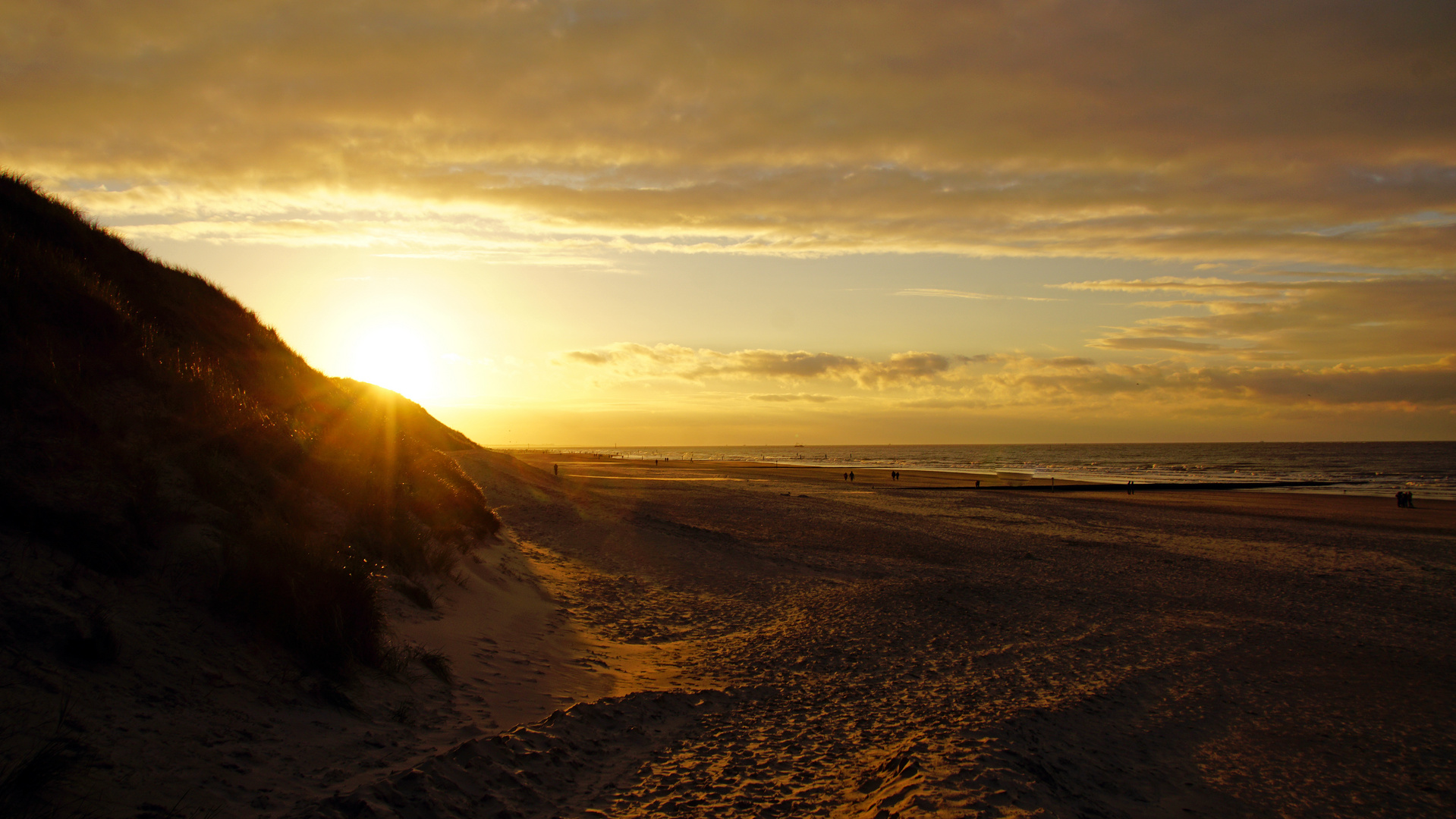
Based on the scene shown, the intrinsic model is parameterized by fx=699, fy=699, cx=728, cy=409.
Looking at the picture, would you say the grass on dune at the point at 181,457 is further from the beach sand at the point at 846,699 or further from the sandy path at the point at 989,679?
the sandy path at the point at 989,679

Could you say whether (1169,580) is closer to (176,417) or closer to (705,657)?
(705,657)

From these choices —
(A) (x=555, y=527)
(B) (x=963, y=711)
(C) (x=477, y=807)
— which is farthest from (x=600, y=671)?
(A) (x=555, y=527)

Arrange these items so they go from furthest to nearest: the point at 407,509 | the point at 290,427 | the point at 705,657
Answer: the point at 407,509, the point at 290,427, the point at 705,657

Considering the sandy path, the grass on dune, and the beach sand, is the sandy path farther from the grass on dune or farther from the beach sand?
the grass on dune

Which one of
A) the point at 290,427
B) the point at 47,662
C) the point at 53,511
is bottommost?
the point at 47,662

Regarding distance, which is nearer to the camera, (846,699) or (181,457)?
(181,457)

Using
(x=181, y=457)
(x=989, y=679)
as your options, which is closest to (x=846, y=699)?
(x=989, y=679)

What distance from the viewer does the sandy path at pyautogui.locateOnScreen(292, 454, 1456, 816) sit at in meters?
5.62

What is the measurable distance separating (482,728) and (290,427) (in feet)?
20.0

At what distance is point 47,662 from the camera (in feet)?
13.6

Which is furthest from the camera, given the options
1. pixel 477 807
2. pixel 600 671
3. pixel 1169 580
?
pixel 1169 580

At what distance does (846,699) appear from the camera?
7719 mm

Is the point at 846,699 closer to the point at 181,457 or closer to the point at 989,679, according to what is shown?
the point at 989,679

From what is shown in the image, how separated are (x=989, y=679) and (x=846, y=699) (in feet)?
6.78
